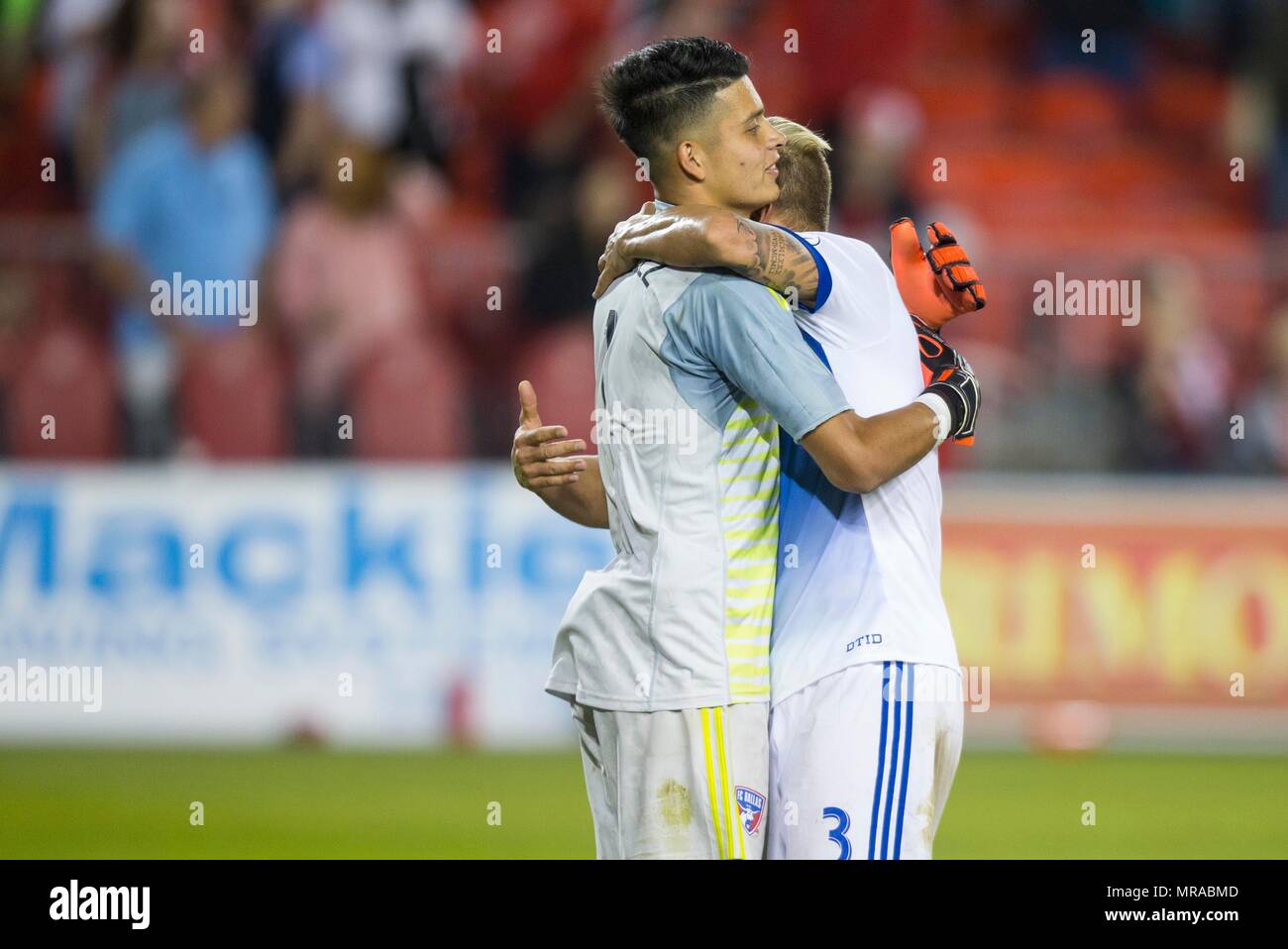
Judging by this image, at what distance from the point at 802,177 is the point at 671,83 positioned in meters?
0.38

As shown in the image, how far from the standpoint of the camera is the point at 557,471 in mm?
3883

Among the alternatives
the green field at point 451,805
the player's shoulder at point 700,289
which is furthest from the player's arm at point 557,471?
the green field at point 451,805

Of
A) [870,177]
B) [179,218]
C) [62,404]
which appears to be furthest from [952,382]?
[179,218]

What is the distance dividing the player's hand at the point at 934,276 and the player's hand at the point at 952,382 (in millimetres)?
92

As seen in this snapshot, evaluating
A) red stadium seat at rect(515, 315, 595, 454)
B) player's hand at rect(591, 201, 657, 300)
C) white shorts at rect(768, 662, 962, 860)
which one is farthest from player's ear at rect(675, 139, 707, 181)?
red stadium seat at rect(515, 315, 595, 454)

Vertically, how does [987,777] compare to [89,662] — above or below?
below

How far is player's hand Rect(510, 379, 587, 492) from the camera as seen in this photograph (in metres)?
3.86

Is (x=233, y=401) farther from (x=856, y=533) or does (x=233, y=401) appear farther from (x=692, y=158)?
(x=856, y=533)

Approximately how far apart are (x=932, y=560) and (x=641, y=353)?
0.73 metres

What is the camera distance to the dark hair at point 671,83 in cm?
371

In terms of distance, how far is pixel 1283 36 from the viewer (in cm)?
1252

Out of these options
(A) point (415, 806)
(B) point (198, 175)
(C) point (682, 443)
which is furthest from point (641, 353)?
(B) point (198, 175)

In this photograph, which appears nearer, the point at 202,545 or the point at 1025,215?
the point at 202,545
